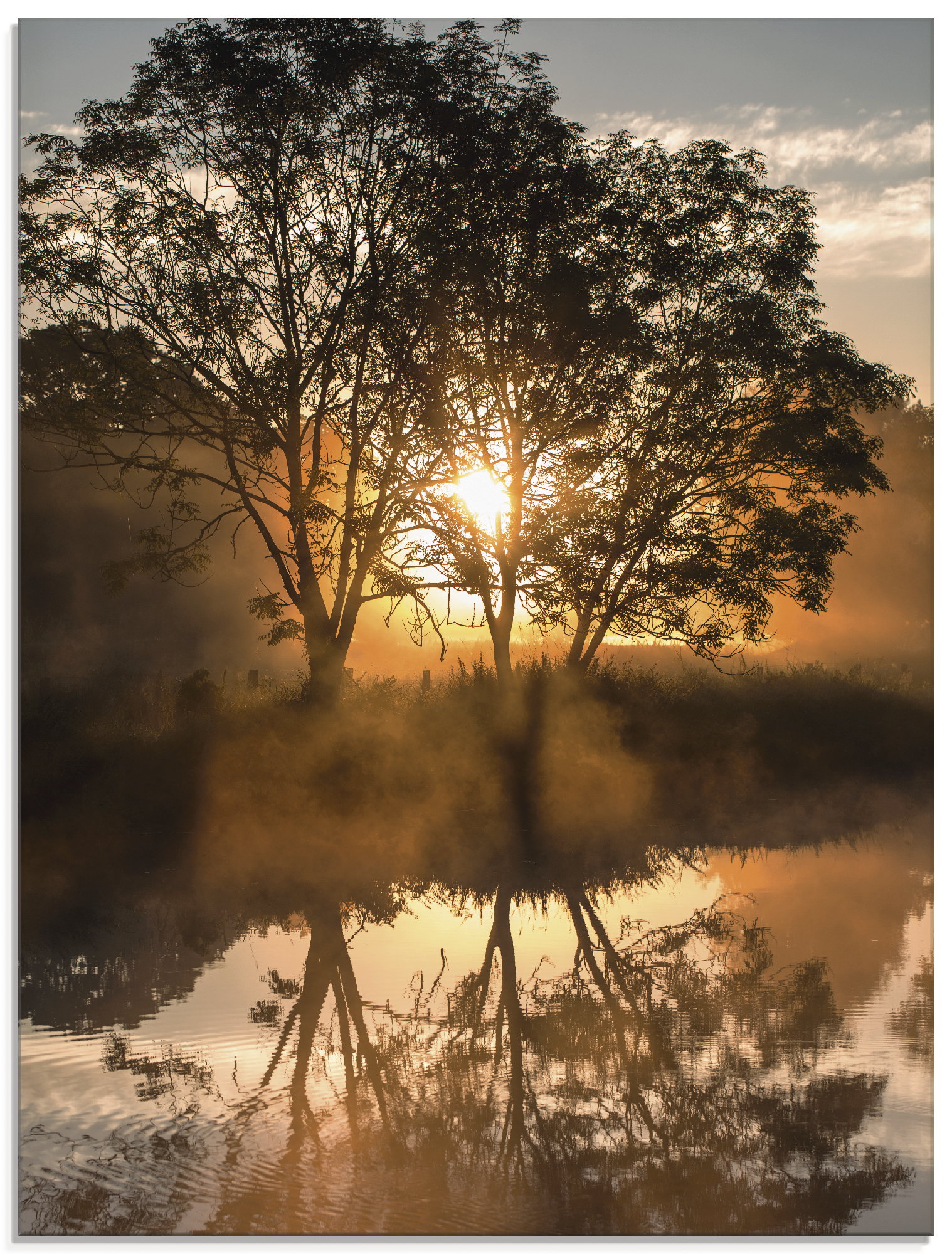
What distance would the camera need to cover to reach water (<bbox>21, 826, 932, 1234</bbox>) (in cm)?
382

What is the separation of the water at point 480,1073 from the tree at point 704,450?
4.54 metres

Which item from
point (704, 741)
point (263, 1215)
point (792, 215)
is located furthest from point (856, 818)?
point (263, 1215)

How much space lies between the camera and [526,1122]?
4141 millimetres

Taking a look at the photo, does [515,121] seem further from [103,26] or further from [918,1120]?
[918,1120]

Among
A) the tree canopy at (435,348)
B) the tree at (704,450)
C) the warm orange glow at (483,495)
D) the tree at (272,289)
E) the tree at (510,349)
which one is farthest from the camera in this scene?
the tree at (704,450)

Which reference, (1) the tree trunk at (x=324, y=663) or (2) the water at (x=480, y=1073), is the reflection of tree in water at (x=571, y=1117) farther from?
(1) the tree trunk at (x=324, y=663)

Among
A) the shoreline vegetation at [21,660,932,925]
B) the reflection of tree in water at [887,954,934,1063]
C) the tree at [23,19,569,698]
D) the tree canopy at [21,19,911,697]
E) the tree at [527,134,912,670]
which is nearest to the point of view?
the reflection of tree in water at [887,954,934,1063]

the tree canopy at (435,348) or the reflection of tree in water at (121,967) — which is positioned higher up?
the tree canopy at (435,348)

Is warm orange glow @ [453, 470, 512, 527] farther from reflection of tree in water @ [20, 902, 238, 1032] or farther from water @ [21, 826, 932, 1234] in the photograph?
reflection of tree in water @ [20, 902, 238, 1032]

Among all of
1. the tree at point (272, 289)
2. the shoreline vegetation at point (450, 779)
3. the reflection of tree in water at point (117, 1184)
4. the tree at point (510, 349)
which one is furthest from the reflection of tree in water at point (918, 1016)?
the tree at point (272, 289)

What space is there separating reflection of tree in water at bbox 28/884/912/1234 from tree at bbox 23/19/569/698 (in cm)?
505

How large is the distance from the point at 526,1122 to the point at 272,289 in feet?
25.2

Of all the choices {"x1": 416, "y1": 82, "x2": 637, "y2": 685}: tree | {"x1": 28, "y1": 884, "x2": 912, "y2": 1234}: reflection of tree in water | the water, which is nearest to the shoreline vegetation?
the water

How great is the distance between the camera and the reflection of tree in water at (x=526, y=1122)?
3.77 metres
